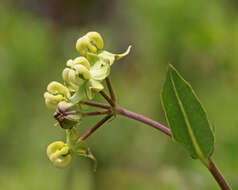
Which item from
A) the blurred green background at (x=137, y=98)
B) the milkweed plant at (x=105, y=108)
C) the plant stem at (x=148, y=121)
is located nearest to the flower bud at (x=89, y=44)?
the milkweed plant at (x=105, y=108)

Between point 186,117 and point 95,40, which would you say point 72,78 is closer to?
point 95,40

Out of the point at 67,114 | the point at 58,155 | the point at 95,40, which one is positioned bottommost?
the point at 58,155

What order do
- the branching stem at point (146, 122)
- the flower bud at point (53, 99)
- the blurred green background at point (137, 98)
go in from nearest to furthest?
the branching stem at point (146, 122) → the flower bud at point (53, 99) → the blurred green background at point (137, 98)

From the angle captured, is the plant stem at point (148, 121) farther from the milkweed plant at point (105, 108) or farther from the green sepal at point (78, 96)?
the green sepal at point (78, 96)

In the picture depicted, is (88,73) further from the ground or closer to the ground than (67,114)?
further from the ground

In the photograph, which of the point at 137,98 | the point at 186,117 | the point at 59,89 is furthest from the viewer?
the point at 137,98

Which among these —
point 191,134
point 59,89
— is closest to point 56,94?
point 59,89

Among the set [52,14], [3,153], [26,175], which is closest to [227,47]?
[26,175]
